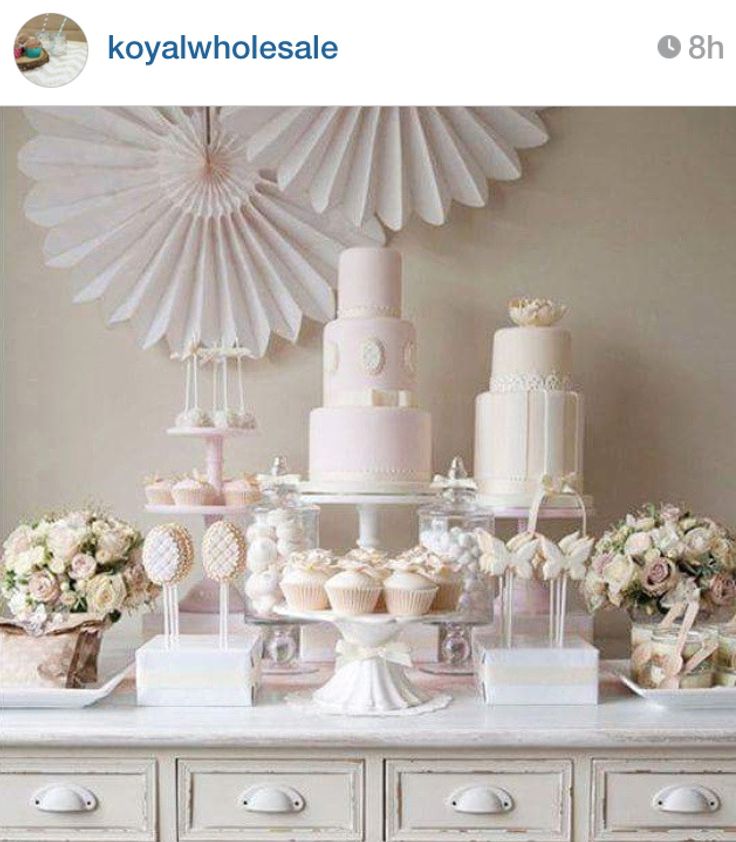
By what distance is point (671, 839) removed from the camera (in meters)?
1.60

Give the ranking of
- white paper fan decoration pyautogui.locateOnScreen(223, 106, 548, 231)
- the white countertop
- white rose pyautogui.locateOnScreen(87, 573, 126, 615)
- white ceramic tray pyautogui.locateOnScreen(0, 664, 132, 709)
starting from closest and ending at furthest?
the white countertop
white ceramic tray pyautogui.locateOnScreen(0, 664, 132, 709)
white rose pyautogui.locateOnScreen(87, 573, 126, 615)
white paper fan decoration pyautogui.locateOnScreen(223, 106, 548, 231)

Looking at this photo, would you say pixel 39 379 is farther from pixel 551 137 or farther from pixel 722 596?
pixel 722 596

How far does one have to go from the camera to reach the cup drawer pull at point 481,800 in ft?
5.23

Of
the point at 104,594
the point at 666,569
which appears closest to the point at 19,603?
the point at 104,594

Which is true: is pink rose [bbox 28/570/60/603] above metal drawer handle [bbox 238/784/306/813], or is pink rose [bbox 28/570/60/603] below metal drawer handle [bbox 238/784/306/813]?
above

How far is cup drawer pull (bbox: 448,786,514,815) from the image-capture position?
5.23ft

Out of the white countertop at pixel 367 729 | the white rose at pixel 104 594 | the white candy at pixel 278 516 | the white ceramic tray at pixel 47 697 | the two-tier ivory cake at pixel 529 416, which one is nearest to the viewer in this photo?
the white countertop at pixel 367 729

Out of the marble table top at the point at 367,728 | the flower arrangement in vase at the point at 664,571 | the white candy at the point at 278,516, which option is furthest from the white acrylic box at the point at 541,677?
the white candy at the point at 278,516

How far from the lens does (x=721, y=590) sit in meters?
1.86

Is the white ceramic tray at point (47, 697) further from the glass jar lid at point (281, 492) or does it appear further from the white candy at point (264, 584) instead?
the glass jar lid at point (281, 492)

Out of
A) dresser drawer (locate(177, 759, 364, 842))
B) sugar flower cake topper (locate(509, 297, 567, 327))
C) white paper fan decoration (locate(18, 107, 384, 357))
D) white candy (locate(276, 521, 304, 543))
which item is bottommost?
dresser drawer (locate(177, 759, 364, 842))

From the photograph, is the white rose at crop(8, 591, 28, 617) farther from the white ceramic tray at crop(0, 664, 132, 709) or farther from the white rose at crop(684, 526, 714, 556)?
the white rose at crop(684, 526, 714, 556)

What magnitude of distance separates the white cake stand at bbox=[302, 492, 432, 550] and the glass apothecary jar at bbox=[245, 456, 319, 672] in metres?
0.05
